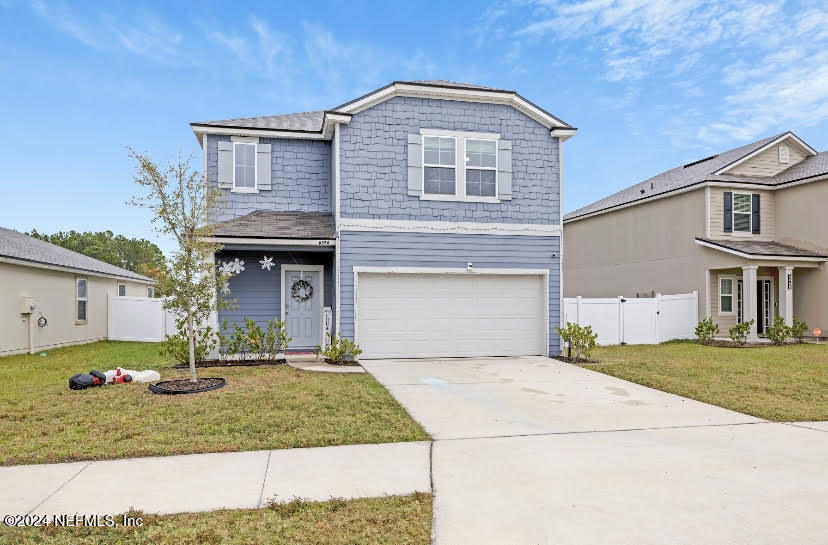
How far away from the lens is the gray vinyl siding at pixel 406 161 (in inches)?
485

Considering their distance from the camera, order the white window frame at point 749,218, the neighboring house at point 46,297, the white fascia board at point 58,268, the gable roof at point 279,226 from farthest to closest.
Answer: the white window frame at point 749,218 → the neighboring house at point 46,297 → the white fascia board at point 58,268 → the gable roof at point 279,226

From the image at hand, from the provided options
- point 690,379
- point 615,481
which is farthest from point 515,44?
point 615,481

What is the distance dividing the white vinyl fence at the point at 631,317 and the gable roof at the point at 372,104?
5.79m

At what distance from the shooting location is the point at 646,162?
95.8ft

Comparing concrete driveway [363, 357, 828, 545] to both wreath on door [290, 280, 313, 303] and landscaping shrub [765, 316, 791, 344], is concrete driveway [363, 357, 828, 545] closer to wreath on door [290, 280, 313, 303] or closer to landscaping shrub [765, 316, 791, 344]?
wreath on door [290, 280, 313, 303]

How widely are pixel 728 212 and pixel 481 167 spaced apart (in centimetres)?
1156

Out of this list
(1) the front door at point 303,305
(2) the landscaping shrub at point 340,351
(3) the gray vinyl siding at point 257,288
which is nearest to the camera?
(2) the landscaping shrub at point 340,351

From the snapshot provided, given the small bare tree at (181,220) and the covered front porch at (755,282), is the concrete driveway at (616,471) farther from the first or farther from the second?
the covered front porch at (755,282)

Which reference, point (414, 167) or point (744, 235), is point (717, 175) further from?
point (414, 167)

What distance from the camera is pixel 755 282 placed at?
17.2m

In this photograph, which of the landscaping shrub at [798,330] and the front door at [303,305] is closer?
the front door at [303,305]

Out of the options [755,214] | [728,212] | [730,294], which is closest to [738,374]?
[730,294]

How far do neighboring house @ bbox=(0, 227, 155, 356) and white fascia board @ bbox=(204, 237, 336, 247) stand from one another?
6.71 metres

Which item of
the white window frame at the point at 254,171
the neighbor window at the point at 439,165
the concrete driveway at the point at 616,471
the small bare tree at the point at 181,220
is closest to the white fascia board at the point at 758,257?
the neighbor window at the point at 439,165
